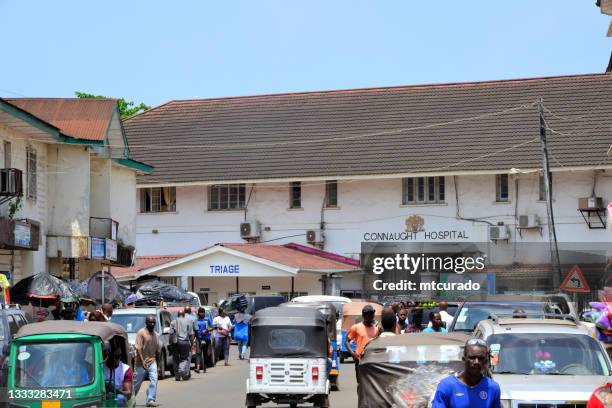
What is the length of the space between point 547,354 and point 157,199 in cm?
4464

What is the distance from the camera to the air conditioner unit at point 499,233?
50688 mm

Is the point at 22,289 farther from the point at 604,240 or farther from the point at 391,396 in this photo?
the point at 604,240

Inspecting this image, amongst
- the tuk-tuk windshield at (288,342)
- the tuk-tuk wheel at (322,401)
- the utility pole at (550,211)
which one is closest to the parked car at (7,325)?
the tuk-tuk windshield at (288,342)

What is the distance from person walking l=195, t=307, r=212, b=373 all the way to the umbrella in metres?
3.75

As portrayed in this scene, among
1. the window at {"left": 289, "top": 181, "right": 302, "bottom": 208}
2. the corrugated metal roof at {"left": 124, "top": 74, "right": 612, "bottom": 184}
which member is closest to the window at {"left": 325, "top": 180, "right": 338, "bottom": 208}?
the corrugated metal roof at {"left": 124, "top": 74, "right": 612, "bottom": 184}

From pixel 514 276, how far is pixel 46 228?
19.3 m

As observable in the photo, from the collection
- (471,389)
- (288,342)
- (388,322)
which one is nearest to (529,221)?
(288,342)

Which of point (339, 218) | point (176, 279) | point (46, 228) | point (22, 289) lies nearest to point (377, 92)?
point (339, 218)

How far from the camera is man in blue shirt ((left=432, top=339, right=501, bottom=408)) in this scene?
A: 9.49 metres

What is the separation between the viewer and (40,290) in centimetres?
3042

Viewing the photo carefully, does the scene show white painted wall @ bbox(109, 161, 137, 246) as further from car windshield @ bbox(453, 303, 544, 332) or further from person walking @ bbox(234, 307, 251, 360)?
car windshield @ bbox(453, 303, 544, 332)

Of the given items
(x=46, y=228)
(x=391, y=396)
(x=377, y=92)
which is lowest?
(x=391, y=396)

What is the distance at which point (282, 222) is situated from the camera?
55281mm

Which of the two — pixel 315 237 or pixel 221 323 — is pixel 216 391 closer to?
pixel 221 323
